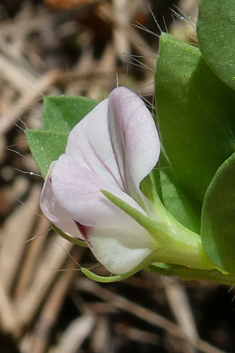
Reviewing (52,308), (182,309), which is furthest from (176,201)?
(52,308)

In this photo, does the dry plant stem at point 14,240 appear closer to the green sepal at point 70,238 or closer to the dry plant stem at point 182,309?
the dry plant stem at point 182,309

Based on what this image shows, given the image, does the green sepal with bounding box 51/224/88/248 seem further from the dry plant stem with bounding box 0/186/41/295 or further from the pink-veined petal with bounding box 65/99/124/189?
the dry plant stem with bounding box 0/186/41/295

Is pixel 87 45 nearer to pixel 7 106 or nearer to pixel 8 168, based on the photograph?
pixel 7 106

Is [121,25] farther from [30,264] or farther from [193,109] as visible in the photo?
[193,109]

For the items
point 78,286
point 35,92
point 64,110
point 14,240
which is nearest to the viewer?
point 64,110

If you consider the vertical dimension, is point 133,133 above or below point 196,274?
above

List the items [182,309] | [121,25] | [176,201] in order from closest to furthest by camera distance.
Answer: [176,201] < [182,309] < [121,25]

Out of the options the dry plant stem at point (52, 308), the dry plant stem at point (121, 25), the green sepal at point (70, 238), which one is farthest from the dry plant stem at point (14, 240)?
the green sepal at point (70, 238)
